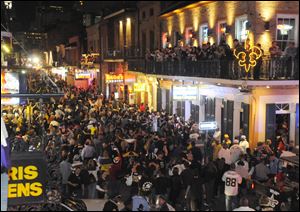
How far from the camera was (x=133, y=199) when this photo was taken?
→ 33.7ft

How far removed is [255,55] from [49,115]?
11356mm

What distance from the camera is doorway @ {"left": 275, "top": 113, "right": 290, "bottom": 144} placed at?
1853 centimetres

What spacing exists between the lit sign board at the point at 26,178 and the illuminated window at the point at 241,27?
13.3 meters

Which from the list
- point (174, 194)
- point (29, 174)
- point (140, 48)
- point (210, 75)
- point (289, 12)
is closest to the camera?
point (29, 174)

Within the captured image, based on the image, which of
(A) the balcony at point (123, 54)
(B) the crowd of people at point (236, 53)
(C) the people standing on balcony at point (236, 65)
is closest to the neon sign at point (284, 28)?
(B) the crowd of people at point (236, 53)

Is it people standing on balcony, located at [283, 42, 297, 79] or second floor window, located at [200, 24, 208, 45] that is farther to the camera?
second floor window, located at [200, 24, 208, 45]

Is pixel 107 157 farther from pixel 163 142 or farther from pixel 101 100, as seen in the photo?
pixel 101 100

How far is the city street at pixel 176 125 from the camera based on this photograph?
10.4m

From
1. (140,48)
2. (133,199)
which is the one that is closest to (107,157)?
(133,199)

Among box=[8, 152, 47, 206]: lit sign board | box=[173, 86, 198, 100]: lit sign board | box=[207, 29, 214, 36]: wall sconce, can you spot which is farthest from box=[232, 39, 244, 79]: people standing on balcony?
box=[8, 152, 47, 206]: lit sign board

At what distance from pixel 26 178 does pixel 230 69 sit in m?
11.3

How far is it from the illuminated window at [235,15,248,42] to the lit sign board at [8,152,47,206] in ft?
43.7

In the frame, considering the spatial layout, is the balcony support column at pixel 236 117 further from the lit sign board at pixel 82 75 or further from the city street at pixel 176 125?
Answer: the lit sign board at pixel 82 75

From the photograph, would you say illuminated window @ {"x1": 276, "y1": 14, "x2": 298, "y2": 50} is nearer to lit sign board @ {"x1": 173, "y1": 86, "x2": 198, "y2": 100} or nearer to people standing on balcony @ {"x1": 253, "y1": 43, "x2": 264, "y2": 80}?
people standing on balcony @ {"x1": 253, "y1": 43, "x2": 264, "y2": 80}
